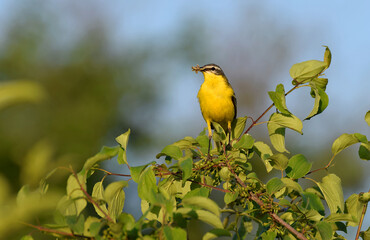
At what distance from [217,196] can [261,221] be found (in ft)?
34.5

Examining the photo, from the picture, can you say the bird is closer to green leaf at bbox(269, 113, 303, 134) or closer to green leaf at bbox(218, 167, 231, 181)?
green leaf at bbox(269, 113, 303, 134)

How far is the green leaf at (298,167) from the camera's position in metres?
2.74

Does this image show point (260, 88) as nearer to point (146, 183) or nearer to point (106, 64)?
point (106, 64)

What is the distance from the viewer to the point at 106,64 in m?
21.5

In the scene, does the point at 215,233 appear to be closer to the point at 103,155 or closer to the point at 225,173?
the point at 103,155

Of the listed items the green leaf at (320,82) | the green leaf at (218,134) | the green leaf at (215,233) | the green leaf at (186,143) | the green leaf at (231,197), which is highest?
the green leaf at (320,82)

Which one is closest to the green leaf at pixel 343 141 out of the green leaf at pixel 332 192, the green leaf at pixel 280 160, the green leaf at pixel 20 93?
the green leaf at pixel 332 192

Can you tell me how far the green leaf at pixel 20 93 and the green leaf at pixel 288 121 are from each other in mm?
2086

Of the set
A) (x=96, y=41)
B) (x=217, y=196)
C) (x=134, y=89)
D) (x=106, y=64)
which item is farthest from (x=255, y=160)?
(x=96, y=41)

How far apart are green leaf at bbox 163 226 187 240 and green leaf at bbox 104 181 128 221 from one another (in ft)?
1.13

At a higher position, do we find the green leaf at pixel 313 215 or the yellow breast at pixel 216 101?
the yellow breast at pixel 216 101

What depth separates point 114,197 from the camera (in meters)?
2.32

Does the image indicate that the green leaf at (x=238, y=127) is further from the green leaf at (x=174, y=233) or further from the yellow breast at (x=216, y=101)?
the yellow breast at (x=216, y=101)

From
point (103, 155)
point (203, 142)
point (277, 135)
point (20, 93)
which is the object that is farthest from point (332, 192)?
point (20, 93)
